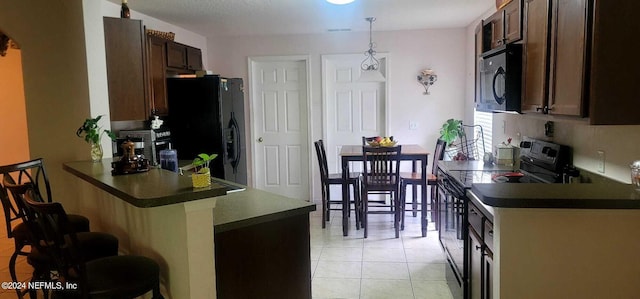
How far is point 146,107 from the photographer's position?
380 centimetres

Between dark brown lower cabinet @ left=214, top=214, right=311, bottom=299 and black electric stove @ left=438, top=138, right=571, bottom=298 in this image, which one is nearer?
dark brown lower cabinet @ left=214, top=214, right=311, bottom=299

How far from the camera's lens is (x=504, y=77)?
2.72 metres

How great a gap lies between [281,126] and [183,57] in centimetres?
167

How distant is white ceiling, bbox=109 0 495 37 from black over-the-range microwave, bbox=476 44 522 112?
137cm

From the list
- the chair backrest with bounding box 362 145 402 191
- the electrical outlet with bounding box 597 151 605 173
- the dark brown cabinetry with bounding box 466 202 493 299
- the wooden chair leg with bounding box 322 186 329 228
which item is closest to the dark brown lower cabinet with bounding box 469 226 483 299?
the dark brown cabinetry with bounding box 466 202 493 299

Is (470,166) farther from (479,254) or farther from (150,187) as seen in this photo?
(150,187)

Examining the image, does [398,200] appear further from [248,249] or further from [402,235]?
[248,249]

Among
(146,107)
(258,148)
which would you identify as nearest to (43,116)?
(146,107)

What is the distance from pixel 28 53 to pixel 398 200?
11.7 feet

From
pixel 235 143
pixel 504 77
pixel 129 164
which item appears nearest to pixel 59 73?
pixel 129 164

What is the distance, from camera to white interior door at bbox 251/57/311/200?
5.94m

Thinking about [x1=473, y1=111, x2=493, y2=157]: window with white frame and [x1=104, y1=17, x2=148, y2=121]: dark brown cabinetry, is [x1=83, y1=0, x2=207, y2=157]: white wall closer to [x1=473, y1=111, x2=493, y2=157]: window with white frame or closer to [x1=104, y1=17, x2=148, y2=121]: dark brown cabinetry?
[x1=104, y1=17, x2=148, y2=121]: dark brown cabinetry

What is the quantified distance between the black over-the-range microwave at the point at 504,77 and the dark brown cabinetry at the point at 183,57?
318cm

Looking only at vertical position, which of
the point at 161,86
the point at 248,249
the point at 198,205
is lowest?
the point at 248,249
